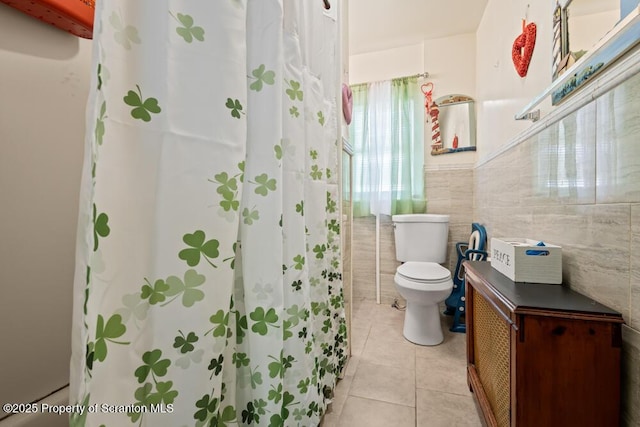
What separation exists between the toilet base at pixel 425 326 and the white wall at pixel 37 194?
1.81 meters

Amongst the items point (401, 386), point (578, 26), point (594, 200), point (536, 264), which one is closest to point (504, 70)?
point (578, 26)

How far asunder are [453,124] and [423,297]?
159cm

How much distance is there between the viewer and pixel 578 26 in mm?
918

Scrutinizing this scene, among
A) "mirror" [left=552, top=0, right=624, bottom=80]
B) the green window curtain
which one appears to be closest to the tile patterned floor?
the green window curtain

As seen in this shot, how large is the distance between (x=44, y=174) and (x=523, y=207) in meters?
1.78

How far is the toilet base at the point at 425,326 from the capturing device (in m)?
1.78

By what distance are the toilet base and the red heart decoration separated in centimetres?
151

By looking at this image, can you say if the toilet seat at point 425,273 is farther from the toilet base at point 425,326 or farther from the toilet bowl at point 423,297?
the toilet base at point 425,326

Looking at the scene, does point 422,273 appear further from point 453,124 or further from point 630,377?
point 453,124

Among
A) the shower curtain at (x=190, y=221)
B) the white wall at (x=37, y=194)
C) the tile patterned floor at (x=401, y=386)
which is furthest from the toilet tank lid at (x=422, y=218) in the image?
the white wall at (x=37, y=194)

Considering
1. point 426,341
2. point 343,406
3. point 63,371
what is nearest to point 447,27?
point 426,341

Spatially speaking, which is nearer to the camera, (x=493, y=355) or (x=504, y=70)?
(x=493, y=355)

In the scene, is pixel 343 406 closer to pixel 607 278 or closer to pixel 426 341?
pixel 426 341

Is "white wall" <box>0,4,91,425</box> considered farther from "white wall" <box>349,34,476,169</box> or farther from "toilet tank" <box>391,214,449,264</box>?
"white wall" <box>349,34,476,169</box>
